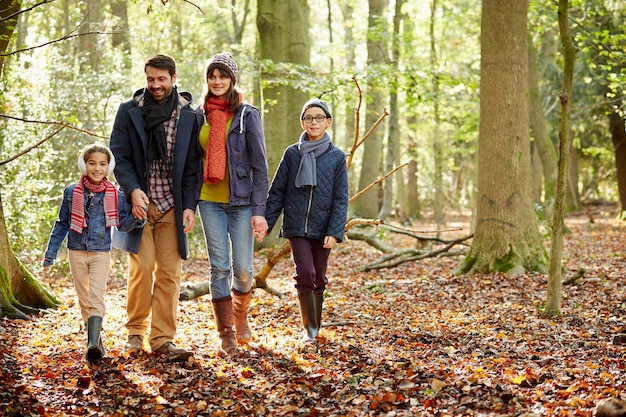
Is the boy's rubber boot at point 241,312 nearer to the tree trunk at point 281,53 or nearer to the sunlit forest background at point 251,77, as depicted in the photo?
the sunlit forest background at point 251,77

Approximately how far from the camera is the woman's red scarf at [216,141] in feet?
17.4

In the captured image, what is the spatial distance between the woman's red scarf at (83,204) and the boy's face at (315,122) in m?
1.75

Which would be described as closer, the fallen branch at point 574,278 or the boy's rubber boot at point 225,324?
the boy's rubber boot at point 225,324

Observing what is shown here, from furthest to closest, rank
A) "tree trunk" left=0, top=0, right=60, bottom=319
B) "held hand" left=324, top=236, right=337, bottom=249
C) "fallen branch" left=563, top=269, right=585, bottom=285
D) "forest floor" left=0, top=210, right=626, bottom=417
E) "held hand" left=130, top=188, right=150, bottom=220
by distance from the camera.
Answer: "fallen branch" left=563, top=269, right=585, bottom=285 < "tree trunk" left=0, top=0, right=60, bottom=319 < "held hand" left=324, top=236, right=337, bottom=249 < "held hand" left=130, top=188, right=150, bottom=220 < "forest floor" left=0, top=210, right=626, bottom=417

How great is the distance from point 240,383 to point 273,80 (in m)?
8.31

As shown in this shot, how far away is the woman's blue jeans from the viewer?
5.46 metres

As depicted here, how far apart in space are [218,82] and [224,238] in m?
1.27

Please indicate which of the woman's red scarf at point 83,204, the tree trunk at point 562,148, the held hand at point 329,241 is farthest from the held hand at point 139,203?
the tree trunk at point 562,148

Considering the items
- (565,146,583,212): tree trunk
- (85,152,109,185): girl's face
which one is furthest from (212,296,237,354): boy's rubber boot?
(565,146,583,212): tree trunk

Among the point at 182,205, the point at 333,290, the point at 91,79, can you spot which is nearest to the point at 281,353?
the point at 182,205

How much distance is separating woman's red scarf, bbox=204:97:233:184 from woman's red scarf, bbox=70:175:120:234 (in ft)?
2.48

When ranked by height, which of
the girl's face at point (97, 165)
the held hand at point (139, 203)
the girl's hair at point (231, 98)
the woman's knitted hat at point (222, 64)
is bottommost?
the held hand at point (139, 203)

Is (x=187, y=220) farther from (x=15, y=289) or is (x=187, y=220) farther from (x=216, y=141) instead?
(x=15, y=289)

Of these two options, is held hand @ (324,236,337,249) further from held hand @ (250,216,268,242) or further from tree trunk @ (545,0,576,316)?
tree trunk @ (545,0,576,316)
